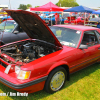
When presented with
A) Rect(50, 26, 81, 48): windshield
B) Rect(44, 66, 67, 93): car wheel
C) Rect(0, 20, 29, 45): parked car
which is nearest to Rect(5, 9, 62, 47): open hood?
Rect(50, 26, 81, 48): windshield

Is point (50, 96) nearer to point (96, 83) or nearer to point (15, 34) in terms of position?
point (96, 83)

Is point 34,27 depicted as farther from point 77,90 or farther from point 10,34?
point 10,34

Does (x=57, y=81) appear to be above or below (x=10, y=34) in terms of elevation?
below

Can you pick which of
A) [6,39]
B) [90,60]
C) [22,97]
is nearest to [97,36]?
[90,60]

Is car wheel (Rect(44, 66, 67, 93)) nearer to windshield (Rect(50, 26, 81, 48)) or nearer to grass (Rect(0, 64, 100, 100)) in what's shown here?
grass (Rect(0, 64, 100, 100))

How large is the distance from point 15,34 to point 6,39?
49 cm

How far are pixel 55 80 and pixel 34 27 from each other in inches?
62.2

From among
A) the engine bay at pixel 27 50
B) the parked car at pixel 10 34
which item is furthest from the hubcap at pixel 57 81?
the parked car at pixel 10 34

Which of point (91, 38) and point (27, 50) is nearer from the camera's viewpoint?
point (27, 50)

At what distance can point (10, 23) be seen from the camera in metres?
5.81

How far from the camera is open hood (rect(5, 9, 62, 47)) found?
2.87 m

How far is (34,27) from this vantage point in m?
3.35

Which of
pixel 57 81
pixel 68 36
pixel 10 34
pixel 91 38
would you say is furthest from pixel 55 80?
pixel 10 34

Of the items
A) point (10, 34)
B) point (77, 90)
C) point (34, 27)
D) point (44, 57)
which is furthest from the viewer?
point (10, 34)
